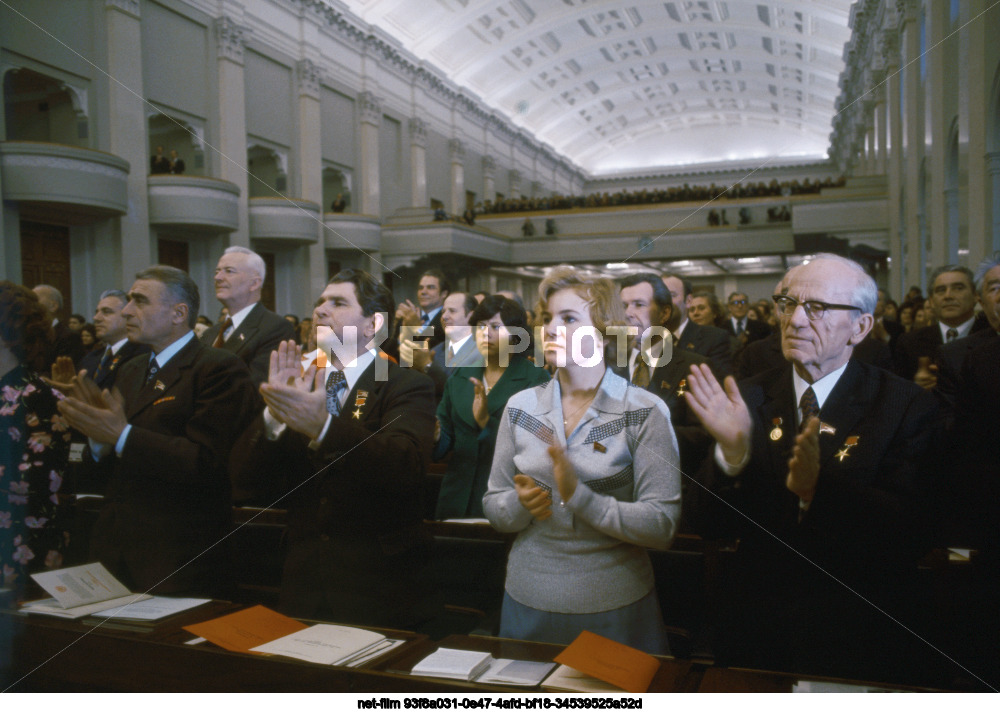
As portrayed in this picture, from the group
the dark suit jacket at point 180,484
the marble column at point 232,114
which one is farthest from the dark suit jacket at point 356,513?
the marble column at point 232,114

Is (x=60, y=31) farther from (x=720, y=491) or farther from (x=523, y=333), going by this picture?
(x=720, y=491)

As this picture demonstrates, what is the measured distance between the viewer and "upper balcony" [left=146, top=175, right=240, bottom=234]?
39.5ft

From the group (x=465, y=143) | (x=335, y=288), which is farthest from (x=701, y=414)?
(x=465, y=143)

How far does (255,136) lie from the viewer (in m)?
15.1

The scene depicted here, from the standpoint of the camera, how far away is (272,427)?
2076 millimetres

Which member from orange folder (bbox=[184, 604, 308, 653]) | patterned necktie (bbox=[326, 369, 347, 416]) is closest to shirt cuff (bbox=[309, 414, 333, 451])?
patterned necktie (bbox=[326, 369, 347, 416])

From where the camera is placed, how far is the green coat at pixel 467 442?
114 inches

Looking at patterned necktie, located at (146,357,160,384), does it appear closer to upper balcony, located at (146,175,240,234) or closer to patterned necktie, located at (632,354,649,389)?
patterned necktie, located at (632,354,649,389)

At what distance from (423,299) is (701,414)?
13.9 feet

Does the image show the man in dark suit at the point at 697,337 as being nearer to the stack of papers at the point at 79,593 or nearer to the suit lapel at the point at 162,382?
the suit lapel at the point at 162,382

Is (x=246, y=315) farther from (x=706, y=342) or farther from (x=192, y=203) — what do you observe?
(x=192, y=203)

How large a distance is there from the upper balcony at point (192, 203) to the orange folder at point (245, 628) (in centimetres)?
1186

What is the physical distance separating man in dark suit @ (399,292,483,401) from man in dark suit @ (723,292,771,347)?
398 cm

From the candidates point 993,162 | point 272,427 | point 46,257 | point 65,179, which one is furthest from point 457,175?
point 272,427
